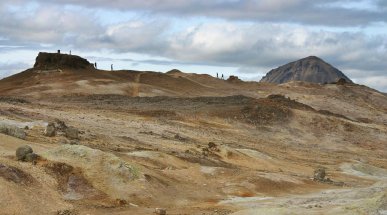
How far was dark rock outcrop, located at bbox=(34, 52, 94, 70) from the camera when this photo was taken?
279ft

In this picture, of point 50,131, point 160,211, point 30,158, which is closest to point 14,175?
point 30,158

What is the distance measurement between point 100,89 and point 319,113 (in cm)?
2568

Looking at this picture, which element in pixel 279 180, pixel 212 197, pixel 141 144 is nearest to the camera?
pixel 212 197

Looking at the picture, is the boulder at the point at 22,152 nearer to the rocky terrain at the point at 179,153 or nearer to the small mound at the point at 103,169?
the rocky terrain at the point at 179,153

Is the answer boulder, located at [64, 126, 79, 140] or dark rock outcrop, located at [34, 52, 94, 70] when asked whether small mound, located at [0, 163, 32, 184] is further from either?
dark rock outcrop, located at [34, 52, 94, 70]

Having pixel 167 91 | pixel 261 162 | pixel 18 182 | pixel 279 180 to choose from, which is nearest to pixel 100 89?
pixel 167 91

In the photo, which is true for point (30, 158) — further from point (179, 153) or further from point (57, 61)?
point (57, 61)

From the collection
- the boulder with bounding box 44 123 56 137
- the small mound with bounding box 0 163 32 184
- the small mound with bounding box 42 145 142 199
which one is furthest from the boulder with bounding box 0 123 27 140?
the small mound with bounding box 0 163 32 184

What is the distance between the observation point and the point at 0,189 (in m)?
18.9

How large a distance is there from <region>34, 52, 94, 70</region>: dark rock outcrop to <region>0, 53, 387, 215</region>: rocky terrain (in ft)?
18.4

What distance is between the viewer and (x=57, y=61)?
281 ft

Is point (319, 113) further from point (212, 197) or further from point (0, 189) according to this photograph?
point (0, 189)

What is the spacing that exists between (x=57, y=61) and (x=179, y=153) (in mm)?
57437

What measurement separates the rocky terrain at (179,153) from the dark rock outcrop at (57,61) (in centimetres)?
560
